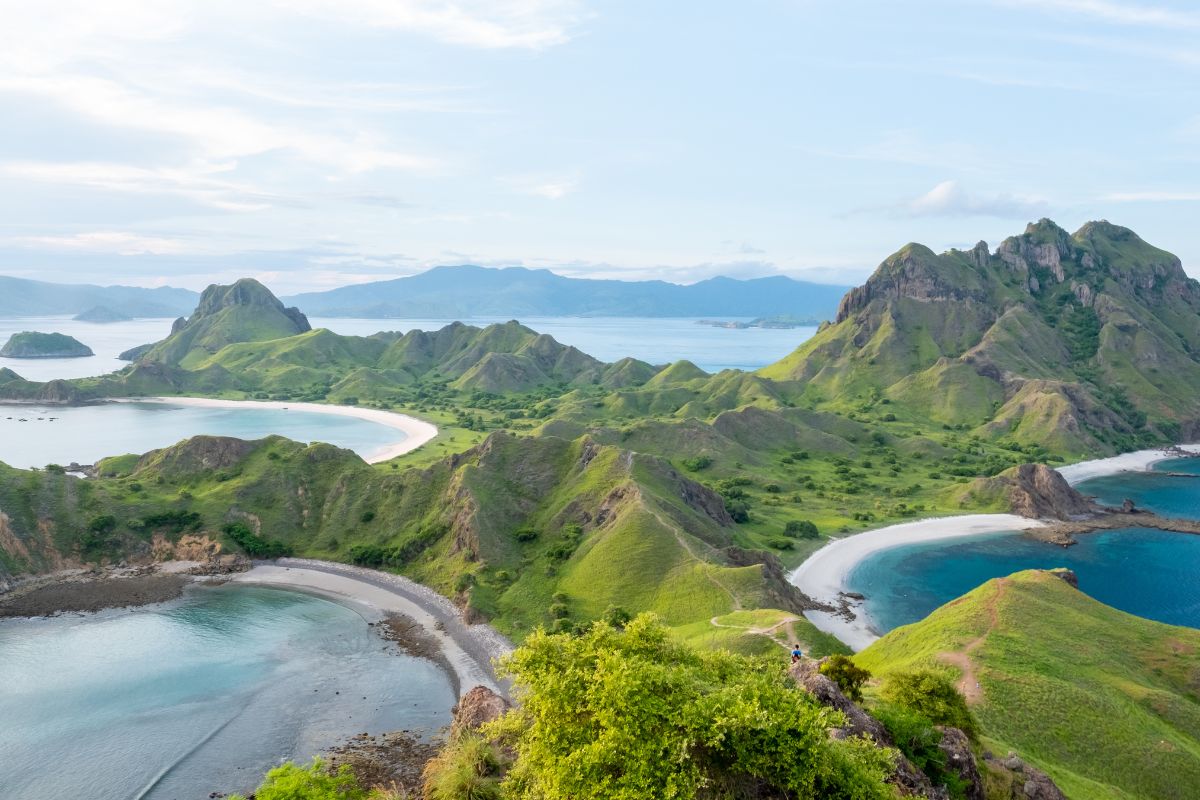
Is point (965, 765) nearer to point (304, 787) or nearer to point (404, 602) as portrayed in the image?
point (304, 787)

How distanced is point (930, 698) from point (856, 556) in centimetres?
8764

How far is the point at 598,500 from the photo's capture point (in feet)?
372

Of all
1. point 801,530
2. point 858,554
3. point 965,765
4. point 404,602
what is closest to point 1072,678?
point 965,765

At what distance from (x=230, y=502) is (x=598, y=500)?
225 ft

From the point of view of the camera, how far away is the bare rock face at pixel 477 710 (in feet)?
177

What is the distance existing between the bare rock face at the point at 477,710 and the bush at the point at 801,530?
9025 centimetres

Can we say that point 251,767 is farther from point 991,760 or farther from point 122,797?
point 991,760

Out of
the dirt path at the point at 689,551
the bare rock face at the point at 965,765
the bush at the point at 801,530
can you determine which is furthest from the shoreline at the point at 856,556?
the bare rock face at the point at 965,765

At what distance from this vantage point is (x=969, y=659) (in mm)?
64312

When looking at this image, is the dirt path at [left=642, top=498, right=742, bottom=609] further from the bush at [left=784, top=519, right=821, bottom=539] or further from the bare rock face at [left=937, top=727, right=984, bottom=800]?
the bare rock face at [left=937, top=727, right=984, bottom=800]

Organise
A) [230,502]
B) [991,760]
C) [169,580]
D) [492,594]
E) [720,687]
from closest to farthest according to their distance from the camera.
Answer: [720,687] → [991,760] → [492,594] → [169,580] → [230,502]

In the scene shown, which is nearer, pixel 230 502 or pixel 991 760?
pixel 991 760

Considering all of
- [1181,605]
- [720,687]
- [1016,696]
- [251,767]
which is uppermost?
[720,687]

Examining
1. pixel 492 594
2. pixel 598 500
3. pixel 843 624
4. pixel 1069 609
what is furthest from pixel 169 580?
pixel 1069 609
